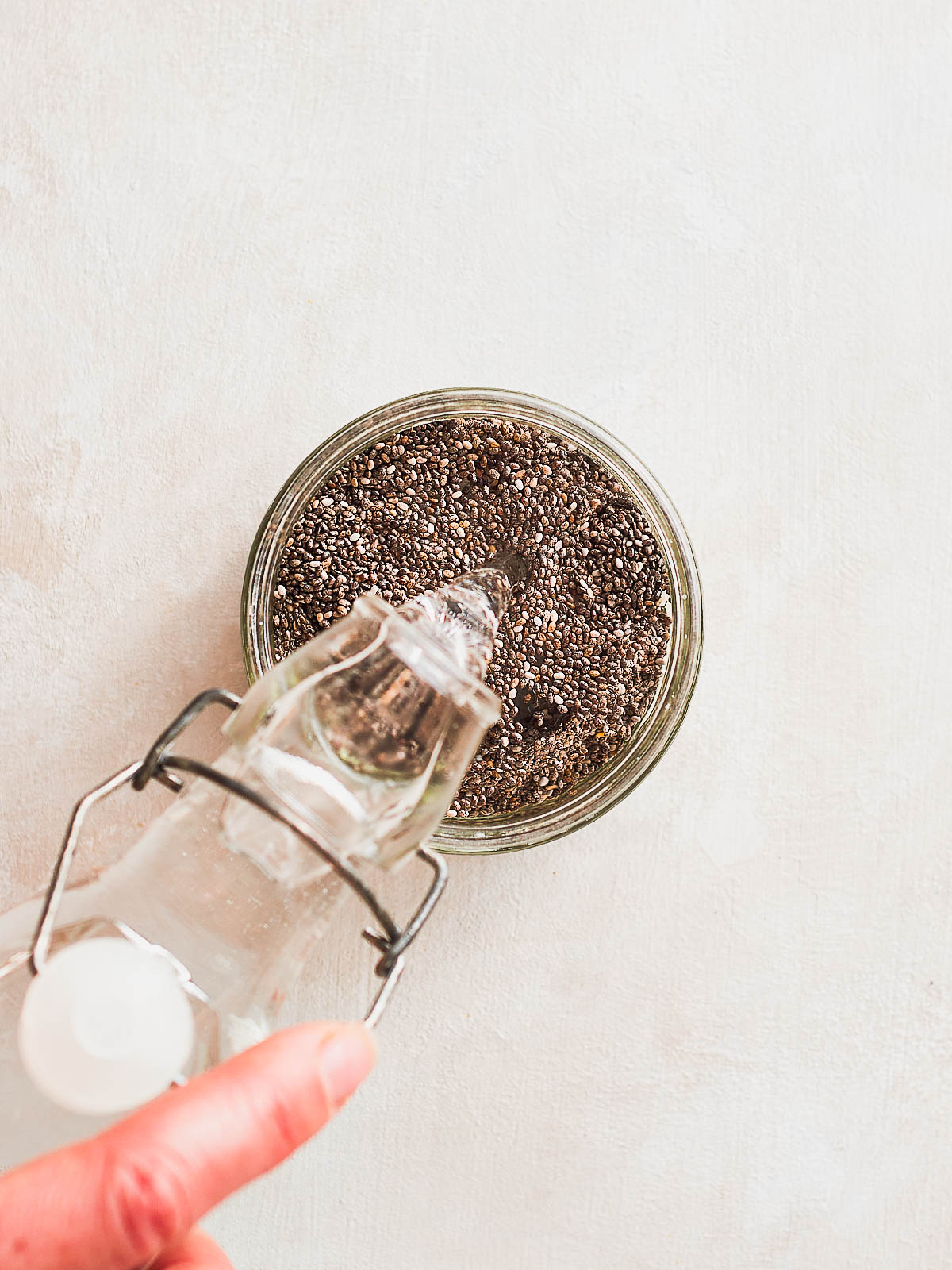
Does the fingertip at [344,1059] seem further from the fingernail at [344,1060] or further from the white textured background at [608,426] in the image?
the white textured background at [608,426]

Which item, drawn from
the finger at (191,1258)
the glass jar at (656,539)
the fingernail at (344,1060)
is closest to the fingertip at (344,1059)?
the fingernail at (344,1060)

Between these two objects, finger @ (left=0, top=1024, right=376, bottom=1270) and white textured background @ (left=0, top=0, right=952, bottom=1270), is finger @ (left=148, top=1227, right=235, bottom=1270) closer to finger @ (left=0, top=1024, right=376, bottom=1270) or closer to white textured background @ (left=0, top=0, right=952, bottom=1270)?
finger @ (left=0, top=1024, right=376, bottom=1270)

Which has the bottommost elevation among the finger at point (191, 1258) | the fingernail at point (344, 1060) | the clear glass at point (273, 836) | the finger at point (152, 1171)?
the finger at point (191, 1258)

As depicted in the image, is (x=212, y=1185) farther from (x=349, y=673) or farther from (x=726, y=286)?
(x=726, y=286)

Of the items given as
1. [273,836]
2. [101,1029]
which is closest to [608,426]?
[273,836]

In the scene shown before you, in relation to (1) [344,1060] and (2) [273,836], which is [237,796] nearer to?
(2) [273,836]

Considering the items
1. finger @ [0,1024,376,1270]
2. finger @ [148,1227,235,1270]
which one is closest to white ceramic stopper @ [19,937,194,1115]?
finger @ [0,1024,376,1270]
